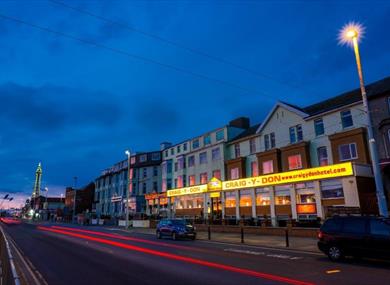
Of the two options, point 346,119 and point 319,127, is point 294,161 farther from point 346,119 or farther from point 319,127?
point 346,119

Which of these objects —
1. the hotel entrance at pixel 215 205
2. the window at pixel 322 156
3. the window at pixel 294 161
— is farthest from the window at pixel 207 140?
the window at pixel 322 156

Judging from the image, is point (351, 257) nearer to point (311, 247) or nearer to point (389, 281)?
point (311, 247)

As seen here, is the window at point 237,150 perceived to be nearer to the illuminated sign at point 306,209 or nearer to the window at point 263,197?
the window at point 263,197

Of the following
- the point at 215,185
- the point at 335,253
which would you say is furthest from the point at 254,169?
the point at 335,253

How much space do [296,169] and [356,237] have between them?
20.7m

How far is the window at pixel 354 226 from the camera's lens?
1291cm

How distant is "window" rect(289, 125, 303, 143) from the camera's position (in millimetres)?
34375

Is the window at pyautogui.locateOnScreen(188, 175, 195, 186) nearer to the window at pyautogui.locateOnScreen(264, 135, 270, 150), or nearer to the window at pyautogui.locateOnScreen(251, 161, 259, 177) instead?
the window at pyautogui.locateOnScreen(251, 161, 259, 177)

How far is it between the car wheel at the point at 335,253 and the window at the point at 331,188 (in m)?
15.8

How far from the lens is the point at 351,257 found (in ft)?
46.5

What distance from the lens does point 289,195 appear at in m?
32.8

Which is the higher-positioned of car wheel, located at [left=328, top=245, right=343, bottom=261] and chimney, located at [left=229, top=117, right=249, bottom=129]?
chimney, located at [left=229, top=117, right=249, bottom=129]

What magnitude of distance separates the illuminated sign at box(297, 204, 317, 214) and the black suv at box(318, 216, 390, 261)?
664 inches

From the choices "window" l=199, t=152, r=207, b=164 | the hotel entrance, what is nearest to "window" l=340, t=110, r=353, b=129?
the hotel entrance
